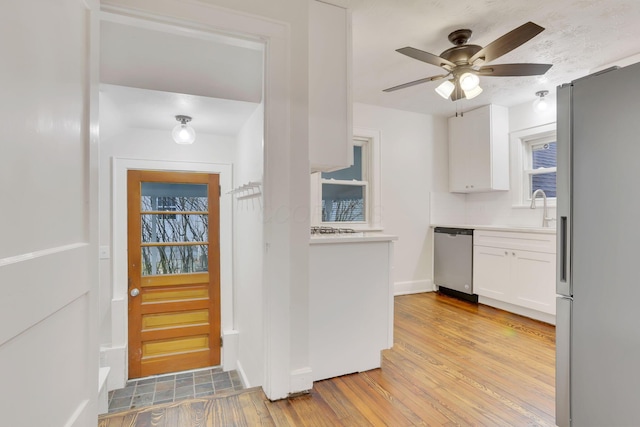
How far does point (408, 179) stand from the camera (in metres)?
4.57

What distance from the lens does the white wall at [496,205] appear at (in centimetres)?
400

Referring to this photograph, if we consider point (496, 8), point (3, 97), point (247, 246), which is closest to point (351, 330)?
point (247, 246)

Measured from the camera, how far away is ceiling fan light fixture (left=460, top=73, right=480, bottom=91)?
239 cm

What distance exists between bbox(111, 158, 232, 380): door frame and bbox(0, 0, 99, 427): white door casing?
2.17 metres

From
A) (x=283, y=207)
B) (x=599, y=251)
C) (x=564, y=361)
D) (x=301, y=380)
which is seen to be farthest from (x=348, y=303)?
(x=599, y=251)

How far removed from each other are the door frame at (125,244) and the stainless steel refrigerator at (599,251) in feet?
9.39

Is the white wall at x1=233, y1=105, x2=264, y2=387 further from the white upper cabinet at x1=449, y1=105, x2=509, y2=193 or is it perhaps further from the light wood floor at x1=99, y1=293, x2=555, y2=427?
the white upper cabinet at x1=449, y1=105, x2=509, y2=193

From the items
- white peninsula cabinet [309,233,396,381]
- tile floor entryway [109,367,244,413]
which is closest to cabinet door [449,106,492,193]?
white peninsula cabinet [309,233,396,381]

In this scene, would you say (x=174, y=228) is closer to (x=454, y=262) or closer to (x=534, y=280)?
(x=454, y=262)

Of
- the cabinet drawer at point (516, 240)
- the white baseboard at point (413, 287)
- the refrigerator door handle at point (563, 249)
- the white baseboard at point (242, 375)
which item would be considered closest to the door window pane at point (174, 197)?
the white baseboard at point (242, 375)

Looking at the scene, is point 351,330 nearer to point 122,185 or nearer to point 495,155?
point 122,185

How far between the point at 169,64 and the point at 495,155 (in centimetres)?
390

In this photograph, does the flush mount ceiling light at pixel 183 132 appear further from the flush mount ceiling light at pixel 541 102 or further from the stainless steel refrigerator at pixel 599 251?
the flush mount ceiling light at pixel 541 102

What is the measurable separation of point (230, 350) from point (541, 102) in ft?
14.7
